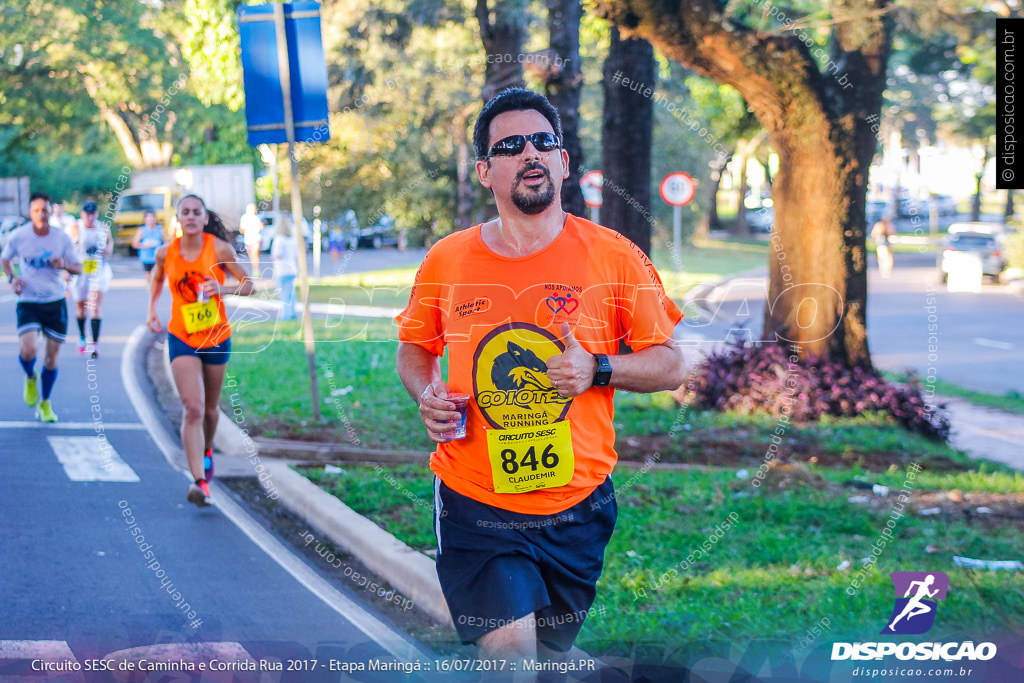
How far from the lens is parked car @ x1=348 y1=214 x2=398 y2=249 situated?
106ft

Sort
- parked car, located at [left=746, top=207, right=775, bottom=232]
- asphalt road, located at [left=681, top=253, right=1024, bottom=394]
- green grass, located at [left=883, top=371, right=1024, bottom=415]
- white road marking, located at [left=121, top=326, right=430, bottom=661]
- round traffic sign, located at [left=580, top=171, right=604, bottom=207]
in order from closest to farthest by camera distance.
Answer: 1. white road marking, located at [left=121, top=326, right=430, bottom=661]
2. green grass, located at [left=883, top=371, right=1024, bottom=415]
3. asphalt road, located at [left=681, top=253, right=1024, bottom=394]
4. round traffic sign, located at [left=580, top=171, right=604, bottom=207]
5. parked car, located at [left=746, top=207, right=775, bottom=232]

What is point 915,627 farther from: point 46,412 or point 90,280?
point 90,280

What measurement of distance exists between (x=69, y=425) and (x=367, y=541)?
473cm

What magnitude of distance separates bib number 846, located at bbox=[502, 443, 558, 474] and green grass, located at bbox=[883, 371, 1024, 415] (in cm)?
935

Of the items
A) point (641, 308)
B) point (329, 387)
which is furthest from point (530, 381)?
point (329, 387)

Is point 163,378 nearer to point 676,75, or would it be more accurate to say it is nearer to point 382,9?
point 382,9

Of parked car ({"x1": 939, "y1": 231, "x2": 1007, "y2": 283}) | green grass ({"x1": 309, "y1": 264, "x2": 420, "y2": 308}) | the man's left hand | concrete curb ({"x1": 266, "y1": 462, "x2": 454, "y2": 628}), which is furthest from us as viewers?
parked car ({"x1": 939, "y1": 231, "x2": 1007, "y2": 283})

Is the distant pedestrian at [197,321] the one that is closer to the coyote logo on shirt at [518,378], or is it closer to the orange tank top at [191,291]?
the orange tank top at [191,291]

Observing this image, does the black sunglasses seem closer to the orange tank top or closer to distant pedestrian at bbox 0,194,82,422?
the orange tank top

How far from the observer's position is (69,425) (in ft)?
31.0

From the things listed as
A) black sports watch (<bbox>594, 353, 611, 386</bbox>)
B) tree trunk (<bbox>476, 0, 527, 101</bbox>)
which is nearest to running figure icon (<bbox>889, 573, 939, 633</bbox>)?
black sports watch (<bbox>594, 353, 611, 386</bbox>)

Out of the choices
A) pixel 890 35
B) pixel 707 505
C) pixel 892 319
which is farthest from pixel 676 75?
pixel 707 505

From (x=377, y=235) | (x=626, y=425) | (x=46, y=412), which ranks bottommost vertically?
(x=626, y=425)

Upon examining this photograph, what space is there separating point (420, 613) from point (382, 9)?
572 inches
